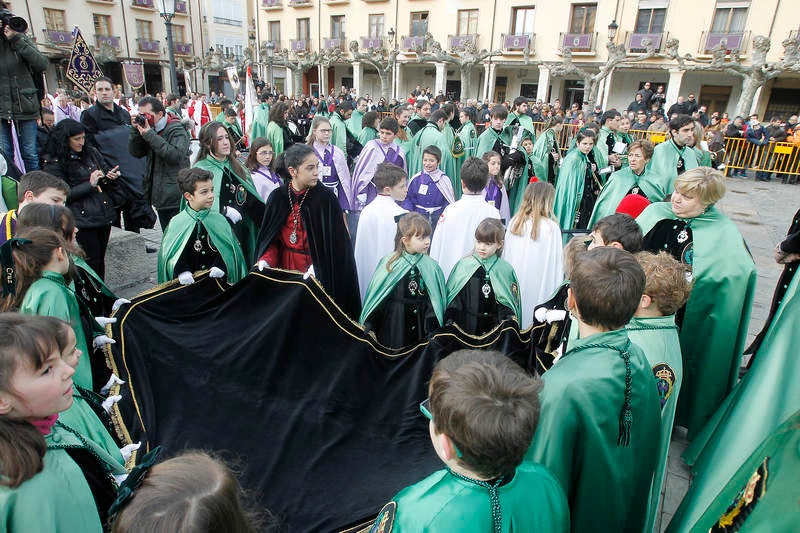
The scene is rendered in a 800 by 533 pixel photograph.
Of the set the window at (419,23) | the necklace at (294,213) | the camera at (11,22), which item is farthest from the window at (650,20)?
the camera at (11,22)

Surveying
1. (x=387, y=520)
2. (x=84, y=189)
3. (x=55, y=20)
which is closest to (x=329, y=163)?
(x=84, y=189)

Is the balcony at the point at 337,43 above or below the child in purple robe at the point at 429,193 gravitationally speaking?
above

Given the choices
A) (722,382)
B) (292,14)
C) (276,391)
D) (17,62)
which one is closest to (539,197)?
(722,382)

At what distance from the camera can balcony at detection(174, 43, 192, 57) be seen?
146ft

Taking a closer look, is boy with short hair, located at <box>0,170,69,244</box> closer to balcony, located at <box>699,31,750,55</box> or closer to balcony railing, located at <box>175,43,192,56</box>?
balcony, located at <box>699,31,750,55</box>

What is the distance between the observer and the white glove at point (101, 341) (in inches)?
121

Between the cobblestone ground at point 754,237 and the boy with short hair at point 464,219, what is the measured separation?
8.17 feet

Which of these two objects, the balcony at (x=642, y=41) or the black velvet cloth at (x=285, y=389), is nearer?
the black velvet cloth at (x=285, y=389)

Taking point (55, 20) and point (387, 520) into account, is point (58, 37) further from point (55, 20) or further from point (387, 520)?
point (387, 520)

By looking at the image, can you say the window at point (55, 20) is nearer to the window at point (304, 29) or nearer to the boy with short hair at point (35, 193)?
the window at point (304, 29)

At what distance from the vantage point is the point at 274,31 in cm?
4631

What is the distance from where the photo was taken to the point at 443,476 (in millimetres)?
1443

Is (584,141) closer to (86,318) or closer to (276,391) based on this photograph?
(276,391)

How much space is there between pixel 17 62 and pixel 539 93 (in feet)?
103
